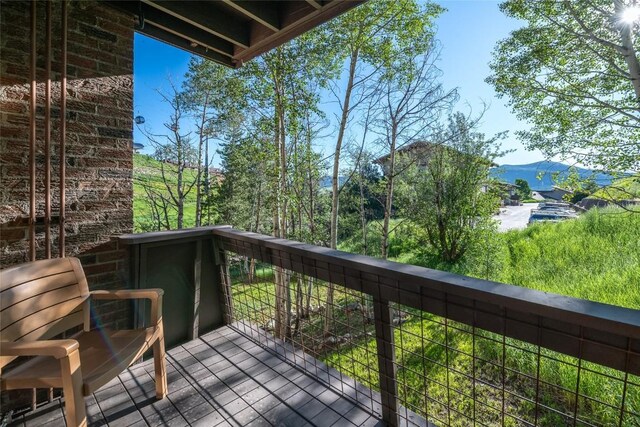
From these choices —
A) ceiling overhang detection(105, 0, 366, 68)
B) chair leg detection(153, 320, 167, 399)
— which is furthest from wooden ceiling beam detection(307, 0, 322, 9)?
chair leg detection(153, 320, 167, 399)

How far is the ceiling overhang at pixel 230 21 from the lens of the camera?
6.66ft

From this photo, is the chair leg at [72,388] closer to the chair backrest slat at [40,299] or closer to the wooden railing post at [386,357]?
the chair backrest slat at [40,299]

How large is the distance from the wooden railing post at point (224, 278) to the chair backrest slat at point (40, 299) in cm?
101

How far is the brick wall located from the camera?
1.62 metres

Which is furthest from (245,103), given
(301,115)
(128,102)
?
(128,102)

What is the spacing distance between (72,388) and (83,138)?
4.82ft

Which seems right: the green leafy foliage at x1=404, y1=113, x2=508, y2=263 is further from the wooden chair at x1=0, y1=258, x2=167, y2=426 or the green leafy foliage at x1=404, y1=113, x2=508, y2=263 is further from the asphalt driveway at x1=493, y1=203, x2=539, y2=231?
the wooden chair at x1=0, y1=258, x2=167, y2=426

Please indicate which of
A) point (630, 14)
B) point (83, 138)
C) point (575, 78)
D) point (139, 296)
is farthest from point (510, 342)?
point (630, 14)

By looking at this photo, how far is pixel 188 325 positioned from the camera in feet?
7.92

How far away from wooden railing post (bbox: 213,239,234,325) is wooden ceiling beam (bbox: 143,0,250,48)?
1695 millimetres

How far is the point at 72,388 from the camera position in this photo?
3.91 ft

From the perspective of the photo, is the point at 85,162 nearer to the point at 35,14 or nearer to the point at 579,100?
the point at 35,14

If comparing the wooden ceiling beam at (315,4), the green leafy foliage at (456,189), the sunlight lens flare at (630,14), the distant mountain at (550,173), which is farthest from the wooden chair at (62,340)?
the green leafy foliage at (456,189)

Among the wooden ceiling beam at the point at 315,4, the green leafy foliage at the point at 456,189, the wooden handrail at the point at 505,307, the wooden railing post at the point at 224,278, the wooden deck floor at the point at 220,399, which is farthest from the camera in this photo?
the green leafy foliage at the point at 456,189
